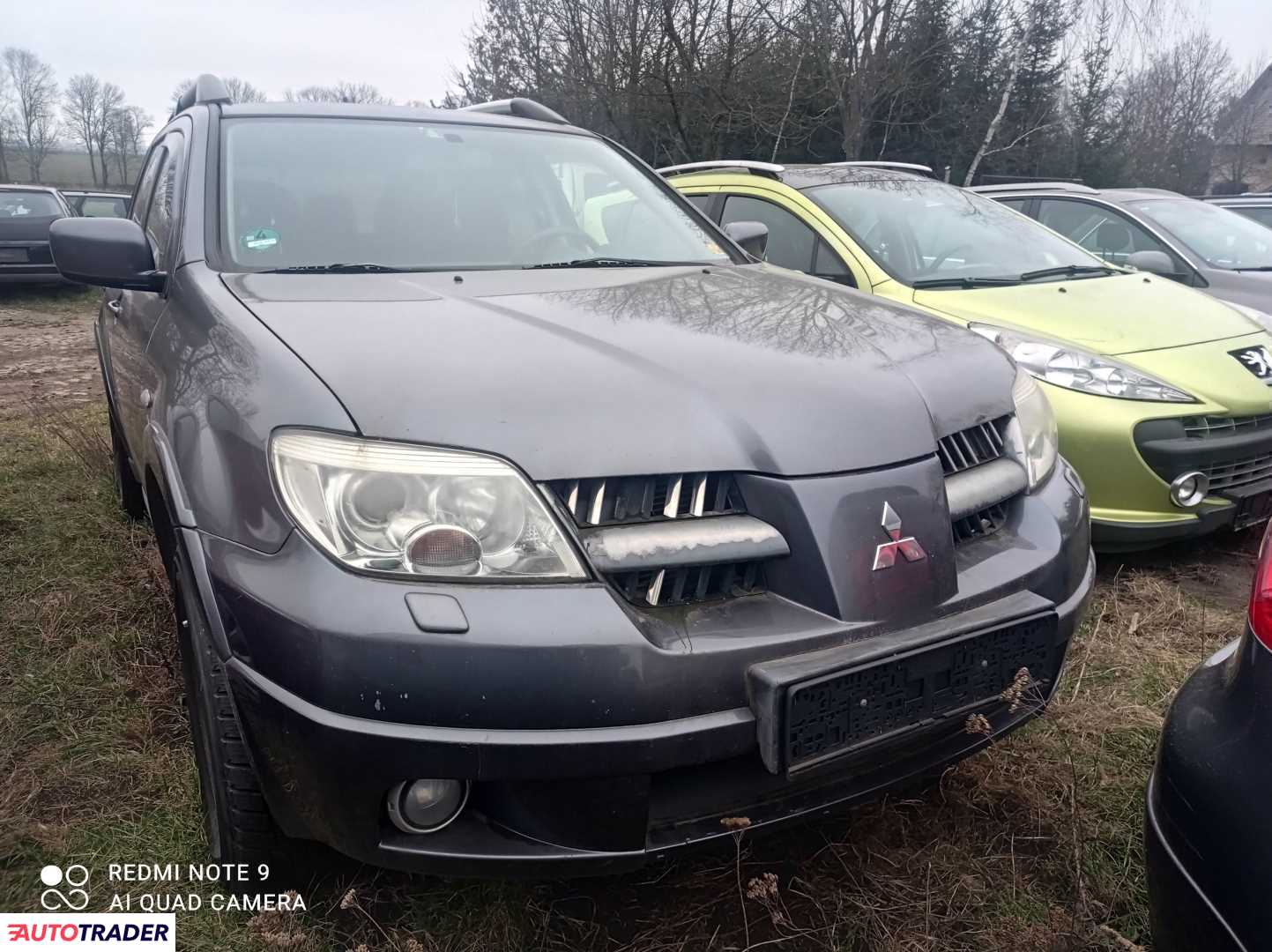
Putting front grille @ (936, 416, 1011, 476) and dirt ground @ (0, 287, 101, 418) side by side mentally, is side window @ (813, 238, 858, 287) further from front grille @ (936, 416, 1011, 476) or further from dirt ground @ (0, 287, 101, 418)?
dirt ground @ (0, 287, 101, 418)

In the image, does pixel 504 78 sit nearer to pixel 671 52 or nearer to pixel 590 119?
pixel 590 119

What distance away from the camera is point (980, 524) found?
189 centimetres

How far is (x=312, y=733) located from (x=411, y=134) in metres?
2.04

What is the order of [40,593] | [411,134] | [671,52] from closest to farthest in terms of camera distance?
[411,134] < [40,593] < [671,52]

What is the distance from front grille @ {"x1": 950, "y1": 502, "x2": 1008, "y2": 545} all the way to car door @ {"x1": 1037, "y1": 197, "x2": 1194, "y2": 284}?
4.44 m

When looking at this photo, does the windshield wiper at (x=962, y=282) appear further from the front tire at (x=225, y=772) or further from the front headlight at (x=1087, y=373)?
the front tire at (x=225, y=772)

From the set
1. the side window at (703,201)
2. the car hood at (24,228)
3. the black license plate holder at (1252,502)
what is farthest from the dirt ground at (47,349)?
the black license plate holder at (1252,502)

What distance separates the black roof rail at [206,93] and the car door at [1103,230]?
4.90 metres

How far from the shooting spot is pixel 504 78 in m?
16.8

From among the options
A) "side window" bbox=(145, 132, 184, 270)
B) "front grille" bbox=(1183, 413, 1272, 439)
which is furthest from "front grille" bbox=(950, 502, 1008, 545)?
"side window" bbox=(145, 132, 184, 270)

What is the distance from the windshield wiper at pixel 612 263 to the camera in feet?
8.31

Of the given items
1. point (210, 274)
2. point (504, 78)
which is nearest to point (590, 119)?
point (504, 78)

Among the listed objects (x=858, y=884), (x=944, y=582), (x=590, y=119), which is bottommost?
(x=858, y=884)

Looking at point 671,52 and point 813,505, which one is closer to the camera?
point 813,505
